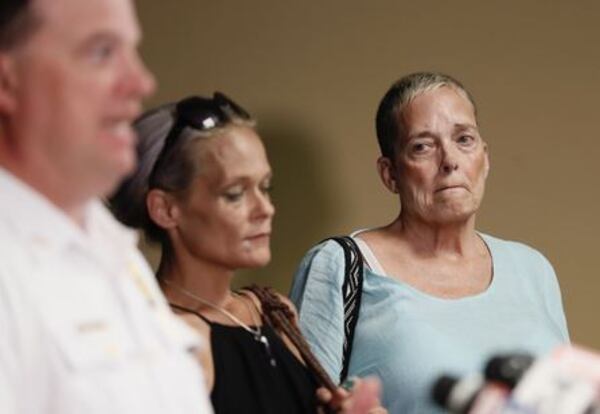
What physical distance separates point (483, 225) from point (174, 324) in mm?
1596

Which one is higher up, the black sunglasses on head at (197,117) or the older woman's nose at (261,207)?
the black sunglasses on head at (197,117)

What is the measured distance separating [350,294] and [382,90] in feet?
2.13

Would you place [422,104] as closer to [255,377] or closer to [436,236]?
[436,236]

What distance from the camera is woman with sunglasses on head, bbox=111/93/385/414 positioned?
167 centimetres

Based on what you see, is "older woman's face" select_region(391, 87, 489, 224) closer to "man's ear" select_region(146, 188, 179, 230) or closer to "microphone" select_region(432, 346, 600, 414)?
"man's ear" select_region(146, 188, 179, 230)

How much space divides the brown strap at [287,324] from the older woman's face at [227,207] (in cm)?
13

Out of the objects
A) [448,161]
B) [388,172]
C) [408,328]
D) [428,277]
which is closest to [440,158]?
[448,161]

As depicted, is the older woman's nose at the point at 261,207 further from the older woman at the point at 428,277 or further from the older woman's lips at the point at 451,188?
the older woman's lips at the point at 451,188

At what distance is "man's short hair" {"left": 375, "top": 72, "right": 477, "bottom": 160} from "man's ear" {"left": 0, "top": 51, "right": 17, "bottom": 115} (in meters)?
1.30

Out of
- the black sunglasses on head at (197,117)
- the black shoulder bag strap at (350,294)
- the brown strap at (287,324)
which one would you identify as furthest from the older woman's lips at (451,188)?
the black sunglasses on head at (197,117)

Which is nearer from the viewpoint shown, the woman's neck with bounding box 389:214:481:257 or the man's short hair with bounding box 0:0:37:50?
the man's short hair with bounding box 0:0:37:50

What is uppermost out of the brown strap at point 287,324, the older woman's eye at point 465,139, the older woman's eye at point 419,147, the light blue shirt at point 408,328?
the older woman's eye at point 465,139

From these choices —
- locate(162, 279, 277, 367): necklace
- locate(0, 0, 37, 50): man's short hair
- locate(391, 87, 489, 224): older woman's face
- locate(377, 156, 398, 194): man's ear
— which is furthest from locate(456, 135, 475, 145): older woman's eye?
locate(0, 0, 37, 50): man's short hair

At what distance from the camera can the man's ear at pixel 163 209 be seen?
Answer: 5.56 ft
